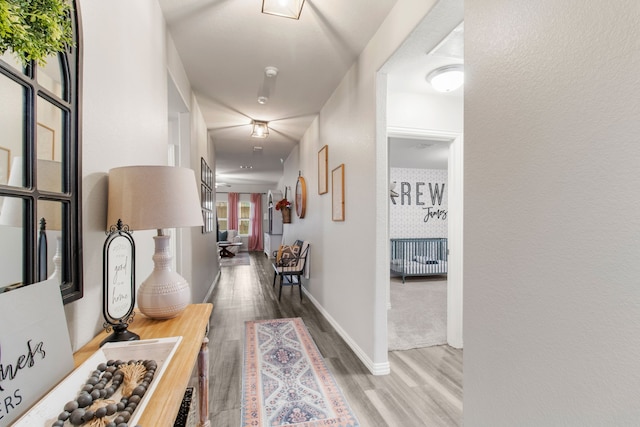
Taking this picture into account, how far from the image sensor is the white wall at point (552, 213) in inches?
28.5

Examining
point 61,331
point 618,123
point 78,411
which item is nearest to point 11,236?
point 61,331

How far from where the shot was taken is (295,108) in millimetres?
3594

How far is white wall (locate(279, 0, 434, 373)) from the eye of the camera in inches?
83.9

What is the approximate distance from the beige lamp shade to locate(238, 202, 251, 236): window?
10031 mm

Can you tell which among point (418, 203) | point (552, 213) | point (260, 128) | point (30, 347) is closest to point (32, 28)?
point (30, 347)

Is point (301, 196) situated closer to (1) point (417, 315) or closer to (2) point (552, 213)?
(1) point (417, 315)

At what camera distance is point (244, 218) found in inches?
433

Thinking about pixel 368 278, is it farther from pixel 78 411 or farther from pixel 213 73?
pixel 213 73

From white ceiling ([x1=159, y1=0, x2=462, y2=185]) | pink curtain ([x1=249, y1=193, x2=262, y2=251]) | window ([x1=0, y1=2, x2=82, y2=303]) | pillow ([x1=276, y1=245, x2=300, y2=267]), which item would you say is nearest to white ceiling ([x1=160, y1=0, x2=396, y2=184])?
white ceiling ([x1=159, y1=0, x2=462, y2=185])

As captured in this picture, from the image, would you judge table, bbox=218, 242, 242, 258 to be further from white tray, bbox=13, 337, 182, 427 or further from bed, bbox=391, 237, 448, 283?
white tray, bbox=13, 337, 182, 427

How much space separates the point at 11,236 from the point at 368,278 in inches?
79.4

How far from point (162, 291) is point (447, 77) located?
2.50 metres

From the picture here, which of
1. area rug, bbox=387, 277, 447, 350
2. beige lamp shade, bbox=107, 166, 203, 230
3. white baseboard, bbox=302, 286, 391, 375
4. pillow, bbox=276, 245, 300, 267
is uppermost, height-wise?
beige lamp shade, bbox=107, 166, 203, 230

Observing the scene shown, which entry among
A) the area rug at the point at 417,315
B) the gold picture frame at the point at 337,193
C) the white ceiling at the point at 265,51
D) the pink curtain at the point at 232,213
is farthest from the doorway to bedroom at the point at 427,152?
the pink curtain at the point at 232,213
